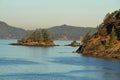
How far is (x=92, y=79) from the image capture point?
100m

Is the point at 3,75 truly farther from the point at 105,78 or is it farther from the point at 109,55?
the point at 109,55

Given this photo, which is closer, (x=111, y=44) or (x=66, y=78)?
(x=66, y=78)

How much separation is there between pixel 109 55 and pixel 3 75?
99.0 m

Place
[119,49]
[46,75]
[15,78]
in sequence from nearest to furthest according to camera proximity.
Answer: [15,78], [46,75], [119,49]

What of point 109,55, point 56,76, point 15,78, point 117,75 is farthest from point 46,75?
point 109,55

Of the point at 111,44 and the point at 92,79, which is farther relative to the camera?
the point at 111,44

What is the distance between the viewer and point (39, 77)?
100875 millimetres

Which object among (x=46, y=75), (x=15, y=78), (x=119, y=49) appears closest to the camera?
(x=15, y=78)

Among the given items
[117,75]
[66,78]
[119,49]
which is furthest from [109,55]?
[66,78]

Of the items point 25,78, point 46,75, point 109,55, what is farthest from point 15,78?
point 109,55

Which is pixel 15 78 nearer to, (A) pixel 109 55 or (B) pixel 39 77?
(B) pixel 39 77

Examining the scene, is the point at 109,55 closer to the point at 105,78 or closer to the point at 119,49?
the point at 119,49

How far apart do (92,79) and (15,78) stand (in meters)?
20.1

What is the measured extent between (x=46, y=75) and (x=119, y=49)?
92793 mm
